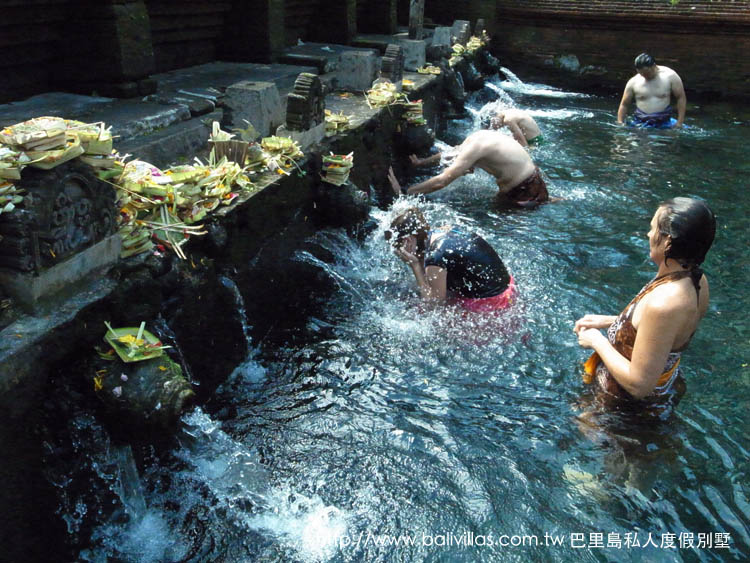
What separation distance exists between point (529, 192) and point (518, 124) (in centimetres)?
190

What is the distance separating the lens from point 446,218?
7.29 metres

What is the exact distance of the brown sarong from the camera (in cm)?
726

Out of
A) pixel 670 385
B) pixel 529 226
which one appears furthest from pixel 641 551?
pixel 529 226

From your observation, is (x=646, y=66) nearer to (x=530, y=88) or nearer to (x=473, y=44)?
(x=473, y=44)

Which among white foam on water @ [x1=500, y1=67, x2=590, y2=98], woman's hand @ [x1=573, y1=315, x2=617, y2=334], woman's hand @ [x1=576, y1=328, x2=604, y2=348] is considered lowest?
woman's hand @ [x1=576, y1=328, x2=604, y2=348]

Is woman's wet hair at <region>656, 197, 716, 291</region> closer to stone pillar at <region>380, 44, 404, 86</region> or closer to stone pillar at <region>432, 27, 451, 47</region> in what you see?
stone pillar at <region>380, 44, 404, 86</region>

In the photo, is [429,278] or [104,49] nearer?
[429,278]

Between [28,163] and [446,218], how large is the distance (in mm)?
5313

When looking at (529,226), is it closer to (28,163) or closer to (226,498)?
(226,498)

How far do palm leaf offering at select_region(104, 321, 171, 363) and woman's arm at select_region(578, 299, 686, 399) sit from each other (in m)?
2.38

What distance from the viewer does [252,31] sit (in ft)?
28.7

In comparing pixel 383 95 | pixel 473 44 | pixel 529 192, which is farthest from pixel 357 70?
pixel 473 44

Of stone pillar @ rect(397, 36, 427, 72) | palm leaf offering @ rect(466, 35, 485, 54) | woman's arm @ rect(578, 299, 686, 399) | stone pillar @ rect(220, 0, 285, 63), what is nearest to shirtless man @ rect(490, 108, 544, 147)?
stone pillar @ rect(397, 36, 427, 72)

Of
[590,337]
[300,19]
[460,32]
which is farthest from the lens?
[460,32]
